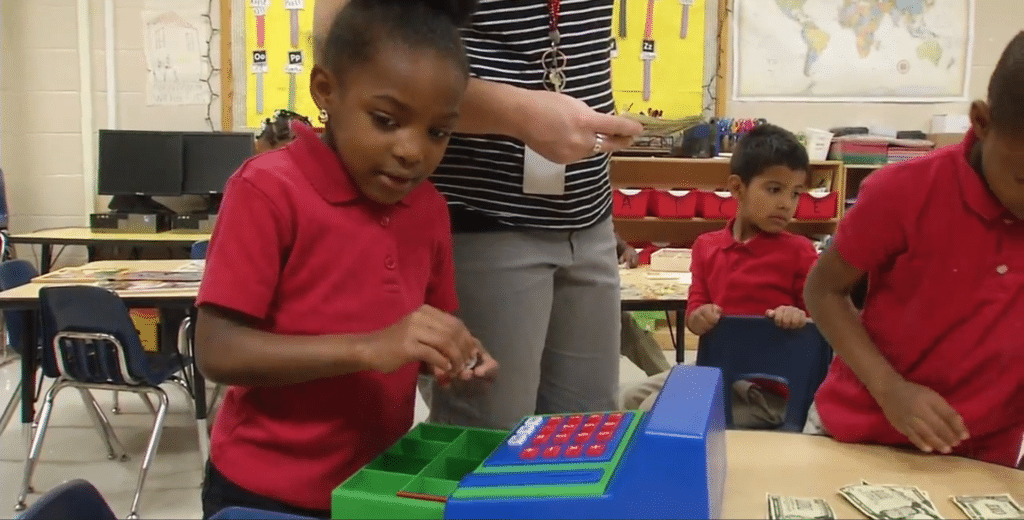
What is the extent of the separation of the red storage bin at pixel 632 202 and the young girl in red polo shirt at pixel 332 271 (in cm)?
381

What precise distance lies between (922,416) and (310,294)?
0.78 meters

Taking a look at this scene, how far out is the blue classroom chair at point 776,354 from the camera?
2.11 meters

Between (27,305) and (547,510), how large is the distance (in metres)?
2.61

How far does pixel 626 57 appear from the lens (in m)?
5.29

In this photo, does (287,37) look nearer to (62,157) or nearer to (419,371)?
(62,157)

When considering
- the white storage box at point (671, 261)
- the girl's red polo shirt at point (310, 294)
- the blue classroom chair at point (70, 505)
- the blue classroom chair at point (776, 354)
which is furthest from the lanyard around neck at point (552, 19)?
the white storage box at point (671, 261)

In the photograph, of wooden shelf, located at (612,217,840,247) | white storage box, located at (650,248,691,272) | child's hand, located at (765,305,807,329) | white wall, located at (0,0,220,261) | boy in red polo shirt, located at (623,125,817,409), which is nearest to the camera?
child's hand, located at (765,305,807,329)

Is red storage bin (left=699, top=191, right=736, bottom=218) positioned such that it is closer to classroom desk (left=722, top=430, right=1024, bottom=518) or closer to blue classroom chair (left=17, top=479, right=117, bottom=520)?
classroom desk (left=722, top=430, right=1024, bottom=518)

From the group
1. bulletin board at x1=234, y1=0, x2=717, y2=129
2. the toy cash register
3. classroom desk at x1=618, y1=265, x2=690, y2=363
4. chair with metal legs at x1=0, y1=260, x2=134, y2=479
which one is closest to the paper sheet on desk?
classroom desk at x1=618, y1=265, x2=690, y2=363

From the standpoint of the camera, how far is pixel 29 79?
522 centimetres

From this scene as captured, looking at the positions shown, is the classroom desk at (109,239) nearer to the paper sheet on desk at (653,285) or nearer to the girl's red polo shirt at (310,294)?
the paper sheet on desk at (653,285)

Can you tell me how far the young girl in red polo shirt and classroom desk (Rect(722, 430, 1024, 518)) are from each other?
311 mm

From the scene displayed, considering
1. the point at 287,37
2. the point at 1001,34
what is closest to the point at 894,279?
the point at 287,37

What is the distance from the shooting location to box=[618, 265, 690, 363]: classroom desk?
→ 2779 millimetres
